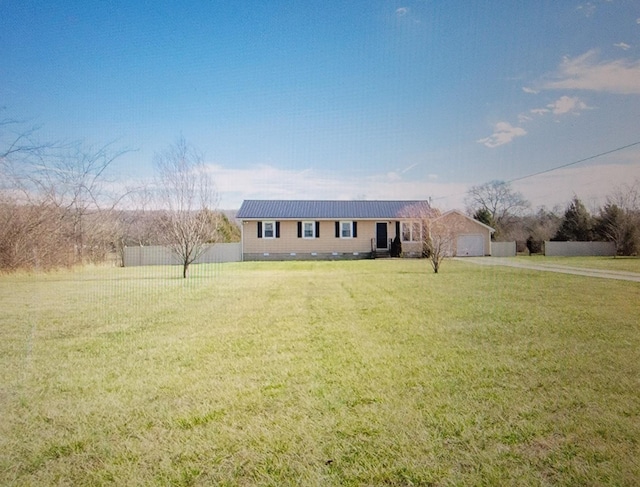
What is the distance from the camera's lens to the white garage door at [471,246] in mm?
24938

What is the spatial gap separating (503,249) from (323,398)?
90.5ft

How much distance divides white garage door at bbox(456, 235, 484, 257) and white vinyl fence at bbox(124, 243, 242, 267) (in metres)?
15.3

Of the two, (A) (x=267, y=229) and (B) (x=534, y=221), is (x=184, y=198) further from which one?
(B) (x=534, y=221)

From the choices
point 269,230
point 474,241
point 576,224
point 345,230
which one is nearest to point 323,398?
point 269,230

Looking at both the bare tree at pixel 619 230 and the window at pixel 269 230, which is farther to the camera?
the window at pixel 269 230

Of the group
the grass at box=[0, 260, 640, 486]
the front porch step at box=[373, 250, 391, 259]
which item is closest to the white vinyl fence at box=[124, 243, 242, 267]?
the front porch step at box=[373, 250, 391, 259]

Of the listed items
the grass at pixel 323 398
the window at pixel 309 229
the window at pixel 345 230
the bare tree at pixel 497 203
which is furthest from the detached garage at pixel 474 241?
the grass at pixel 323 398

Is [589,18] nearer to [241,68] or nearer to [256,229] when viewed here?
[241,68]

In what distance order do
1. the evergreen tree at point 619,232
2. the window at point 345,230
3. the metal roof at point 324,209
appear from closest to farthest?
the evergreen tree at point 619,232
the metal roof at point 324,209
the window at point 345,230

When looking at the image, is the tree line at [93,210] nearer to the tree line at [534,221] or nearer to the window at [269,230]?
the window at [269,230]

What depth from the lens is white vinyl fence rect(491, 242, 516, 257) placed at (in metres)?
26.3

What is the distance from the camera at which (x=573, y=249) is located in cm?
2583

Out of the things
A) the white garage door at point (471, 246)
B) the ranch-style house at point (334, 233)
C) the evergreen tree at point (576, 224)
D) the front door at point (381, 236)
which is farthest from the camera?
the evergreen tree at point (576, 224)

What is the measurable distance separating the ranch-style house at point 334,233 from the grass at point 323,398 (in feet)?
57.4
